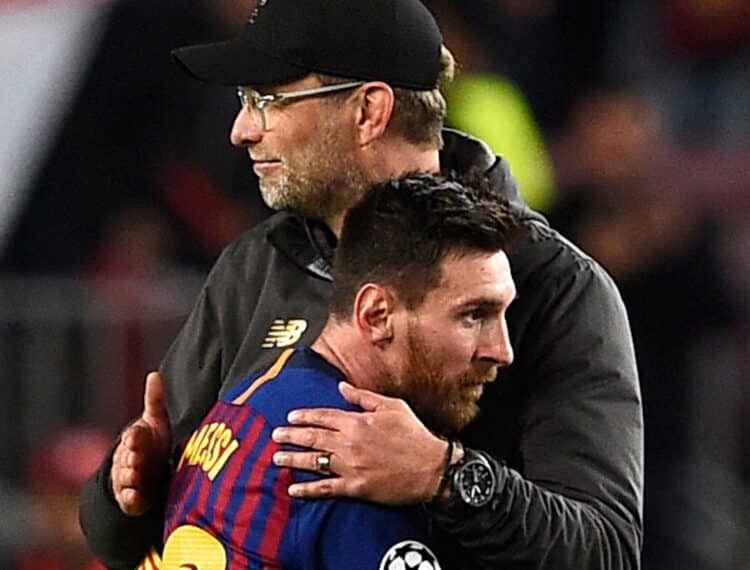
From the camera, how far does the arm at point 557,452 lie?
295 centimetres

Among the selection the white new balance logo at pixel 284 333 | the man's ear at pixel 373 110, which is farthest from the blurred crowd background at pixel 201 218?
the man's ear at pixel 373 110

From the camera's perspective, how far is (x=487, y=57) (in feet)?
23.6

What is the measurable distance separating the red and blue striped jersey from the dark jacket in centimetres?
11

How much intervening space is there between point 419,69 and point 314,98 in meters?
0.17

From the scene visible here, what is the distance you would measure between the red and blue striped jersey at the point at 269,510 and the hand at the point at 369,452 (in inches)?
0.8

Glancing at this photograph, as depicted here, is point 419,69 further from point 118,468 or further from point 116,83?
point 116,83

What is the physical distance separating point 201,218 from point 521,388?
157 inches

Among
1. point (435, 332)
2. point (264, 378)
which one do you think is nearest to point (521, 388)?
point (435, 332)

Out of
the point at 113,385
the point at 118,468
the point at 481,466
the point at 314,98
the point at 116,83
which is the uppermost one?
the point at 314,98

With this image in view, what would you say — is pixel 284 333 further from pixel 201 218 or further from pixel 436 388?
pixel 201 218

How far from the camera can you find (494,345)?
10.2ft

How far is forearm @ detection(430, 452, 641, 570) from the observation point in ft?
9.77

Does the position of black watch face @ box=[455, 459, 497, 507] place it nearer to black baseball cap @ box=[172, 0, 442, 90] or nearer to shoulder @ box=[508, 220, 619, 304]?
shoulder @ box=[508, 220, 619, 304]

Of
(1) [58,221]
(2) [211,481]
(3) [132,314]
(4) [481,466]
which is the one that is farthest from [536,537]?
(1) [58,221]
